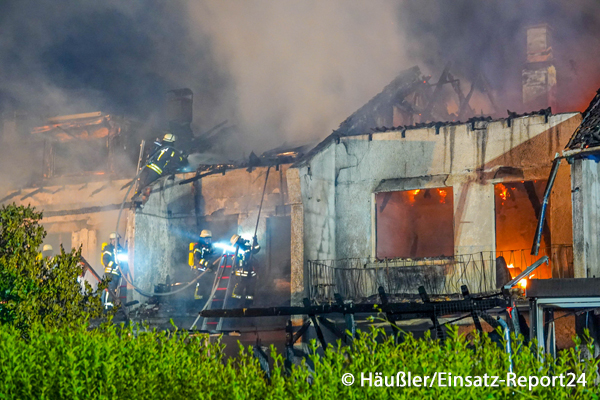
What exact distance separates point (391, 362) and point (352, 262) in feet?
39.7

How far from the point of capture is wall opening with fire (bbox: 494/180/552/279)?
648 inches

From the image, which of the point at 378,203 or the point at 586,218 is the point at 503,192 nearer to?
the point at 378,203

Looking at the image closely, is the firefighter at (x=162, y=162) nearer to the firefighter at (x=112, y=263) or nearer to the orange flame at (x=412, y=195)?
the firefighter at (x=112, y=263)

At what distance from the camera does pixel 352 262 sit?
17.4m

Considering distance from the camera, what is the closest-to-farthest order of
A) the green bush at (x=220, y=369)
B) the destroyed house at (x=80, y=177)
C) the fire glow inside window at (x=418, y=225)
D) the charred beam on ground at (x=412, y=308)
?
the green bush at (x=220, y=369) → the charred beam on ground at (x=412, y=308) → the fire glow inside window at (x=418, y=225) → the destroyed house at (x=80, y=177)

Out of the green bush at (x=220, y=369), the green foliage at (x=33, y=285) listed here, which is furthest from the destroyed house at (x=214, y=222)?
the green bush at (x=220, y=369)

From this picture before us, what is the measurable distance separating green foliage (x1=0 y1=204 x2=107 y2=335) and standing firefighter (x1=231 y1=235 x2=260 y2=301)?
7.80 meters

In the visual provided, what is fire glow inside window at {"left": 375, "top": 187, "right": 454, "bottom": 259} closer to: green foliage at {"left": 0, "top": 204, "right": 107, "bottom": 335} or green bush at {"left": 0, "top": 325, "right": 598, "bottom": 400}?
green foliage at {"left": 0, "top": 204, "right": 107, "bottom": 335}

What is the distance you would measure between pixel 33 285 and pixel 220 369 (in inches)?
185

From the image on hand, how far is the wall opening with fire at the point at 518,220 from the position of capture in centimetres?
1645

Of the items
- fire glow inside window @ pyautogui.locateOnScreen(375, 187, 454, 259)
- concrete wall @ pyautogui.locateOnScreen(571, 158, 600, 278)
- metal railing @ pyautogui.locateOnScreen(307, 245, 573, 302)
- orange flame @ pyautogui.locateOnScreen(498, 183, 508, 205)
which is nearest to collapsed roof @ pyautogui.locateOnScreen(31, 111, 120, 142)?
fire glow inside window @ pyautogui.locateOnScreen(375, 187, 454, 259)

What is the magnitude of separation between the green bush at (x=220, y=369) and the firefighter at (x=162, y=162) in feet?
42.9

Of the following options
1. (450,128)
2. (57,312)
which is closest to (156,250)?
(450,128)

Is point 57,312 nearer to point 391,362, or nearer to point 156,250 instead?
point 391,362
